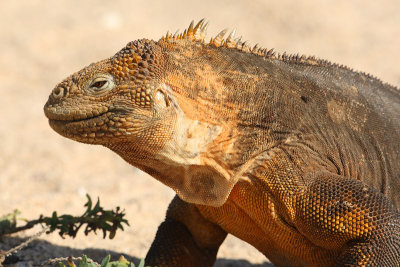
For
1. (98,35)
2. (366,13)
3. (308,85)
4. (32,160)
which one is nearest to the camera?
(308,85)

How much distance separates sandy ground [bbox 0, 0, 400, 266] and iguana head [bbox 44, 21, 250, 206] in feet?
5.97

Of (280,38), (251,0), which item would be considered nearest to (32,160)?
(280,38)

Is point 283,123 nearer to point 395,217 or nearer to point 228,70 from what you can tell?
point 228,70

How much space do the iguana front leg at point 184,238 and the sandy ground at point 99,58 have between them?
3.07 feet

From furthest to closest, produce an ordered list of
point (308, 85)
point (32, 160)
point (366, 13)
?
point (366, 13) < point (32, 160) < point (308, 85)

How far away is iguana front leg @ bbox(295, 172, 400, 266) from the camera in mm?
3793

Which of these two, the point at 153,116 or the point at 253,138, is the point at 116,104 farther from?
the point at 253,138

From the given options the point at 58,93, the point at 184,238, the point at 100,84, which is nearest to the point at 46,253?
the point at 184,238

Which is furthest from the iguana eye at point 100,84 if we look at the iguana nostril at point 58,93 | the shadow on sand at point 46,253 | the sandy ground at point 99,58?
the sandy ground at point 99,58

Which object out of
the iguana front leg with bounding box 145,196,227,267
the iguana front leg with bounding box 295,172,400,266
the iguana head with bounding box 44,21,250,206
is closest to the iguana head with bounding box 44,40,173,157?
the iguana head with bounding box 44,21,250,206

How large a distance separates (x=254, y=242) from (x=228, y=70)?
1299 mm

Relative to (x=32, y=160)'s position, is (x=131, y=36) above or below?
above

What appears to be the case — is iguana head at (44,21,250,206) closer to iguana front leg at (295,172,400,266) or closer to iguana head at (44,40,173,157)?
iguana head at (44,40,173,157)

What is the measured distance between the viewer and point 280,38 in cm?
1417
